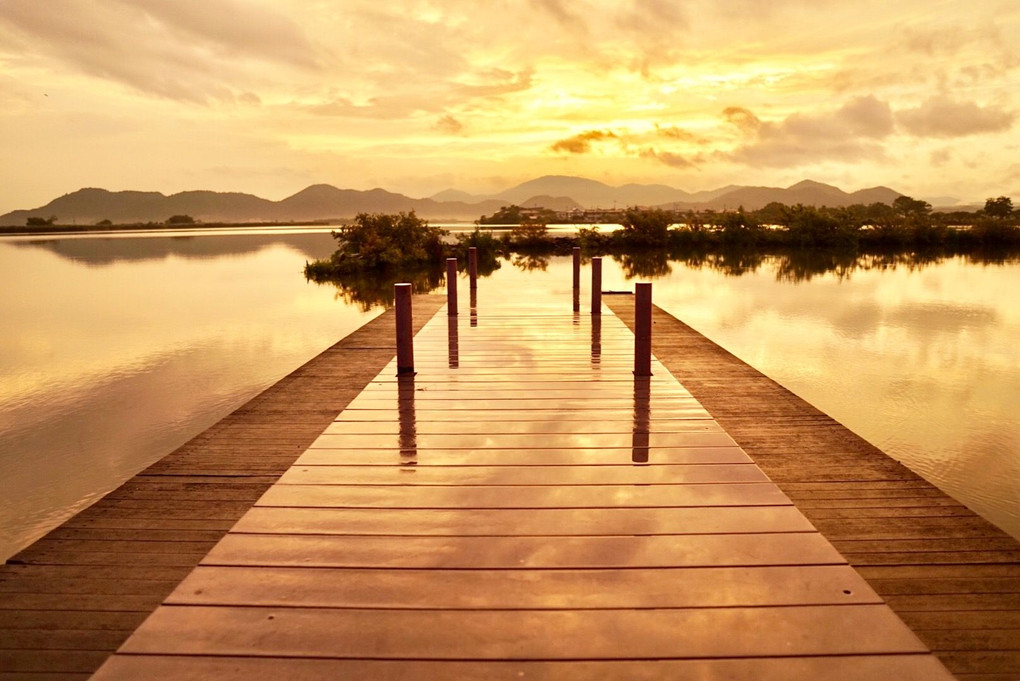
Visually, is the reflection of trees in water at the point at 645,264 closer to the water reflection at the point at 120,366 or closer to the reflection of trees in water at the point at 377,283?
the reflection of trees in water at the point at 377,283

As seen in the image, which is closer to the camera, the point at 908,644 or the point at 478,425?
the point at 908,644

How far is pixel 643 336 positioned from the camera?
5977mm

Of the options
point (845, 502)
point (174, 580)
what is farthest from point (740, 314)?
point (174, 580)

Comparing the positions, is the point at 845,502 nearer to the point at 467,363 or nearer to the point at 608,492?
the point at 608,492

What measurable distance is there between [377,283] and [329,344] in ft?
35.1

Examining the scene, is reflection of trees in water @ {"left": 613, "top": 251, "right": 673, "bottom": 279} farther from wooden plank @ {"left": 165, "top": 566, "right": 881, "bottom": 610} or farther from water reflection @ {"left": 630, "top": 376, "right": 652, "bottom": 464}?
wooden plank @ {"left": 165, "top": 566, "right": 881, "bottom": 610}

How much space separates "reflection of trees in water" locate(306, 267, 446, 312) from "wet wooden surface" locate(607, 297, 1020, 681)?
46.9 ft

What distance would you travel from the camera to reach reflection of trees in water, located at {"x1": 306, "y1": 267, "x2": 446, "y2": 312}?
64.3ft

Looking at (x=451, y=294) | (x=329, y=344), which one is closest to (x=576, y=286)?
(x=451, y=294)

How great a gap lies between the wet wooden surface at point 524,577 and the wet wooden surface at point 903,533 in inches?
27.3

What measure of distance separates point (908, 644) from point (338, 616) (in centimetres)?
179

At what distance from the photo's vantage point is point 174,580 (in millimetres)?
3135

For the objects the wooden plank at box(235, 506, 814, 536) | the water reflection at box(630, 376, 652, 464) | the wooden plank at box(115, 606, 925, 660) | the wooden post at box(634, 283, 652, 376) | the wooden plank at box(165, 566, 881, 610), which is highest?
the wooden post at box(634, 283, 652, 376)

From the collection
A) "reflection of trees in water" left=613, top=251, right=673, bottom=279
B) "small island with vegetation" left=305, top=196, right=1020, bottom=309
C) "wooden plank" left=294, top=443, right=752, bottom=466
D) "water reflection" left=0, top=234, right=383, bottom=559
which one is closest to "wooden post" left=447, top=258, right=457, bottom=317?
"water reflection" left=0, top=234, right=383, bottom=559
